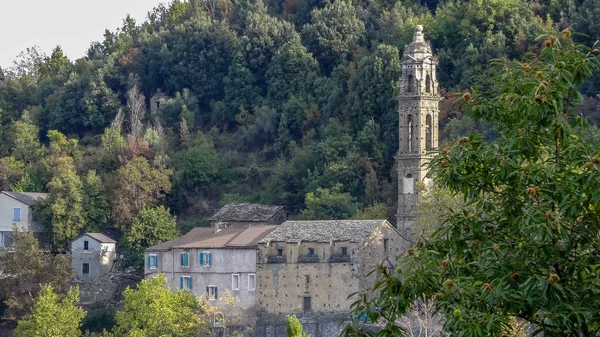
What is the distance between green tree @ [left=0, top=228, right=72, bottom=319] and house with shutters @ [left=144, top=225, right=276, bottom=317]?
13.7 feet

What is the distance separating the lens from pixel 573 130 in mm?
17906

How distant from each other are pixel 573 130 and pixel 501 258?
1806mm

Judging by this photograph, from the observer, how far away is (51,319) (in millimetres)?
65750

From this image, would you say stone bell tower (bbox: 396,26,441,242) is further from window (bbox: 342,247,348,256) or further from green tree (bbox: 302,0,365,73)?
green tree (bbox: 302,0,365,73)

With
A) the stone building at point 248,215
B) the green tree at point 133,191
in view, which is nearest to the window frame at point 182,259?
the stone building at point 248,215

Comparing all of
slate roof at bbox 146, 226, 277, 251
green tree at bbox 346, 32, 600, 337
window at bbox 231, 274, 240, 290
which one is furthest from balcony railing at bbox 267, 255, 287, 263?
green tree at bbox 346, 32, 600, 337

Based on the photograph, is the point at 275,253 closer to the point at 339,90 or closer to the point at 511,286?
the point at 339,90

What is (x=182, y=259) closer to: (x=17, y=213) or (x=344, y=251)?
(x=344, y=251)

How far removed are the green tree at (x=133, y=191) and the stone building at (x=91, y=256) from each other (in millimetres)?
2404

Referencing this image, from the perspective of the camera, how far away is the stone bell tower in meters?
66.2

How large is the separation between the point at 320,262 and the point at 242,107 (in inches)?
1094

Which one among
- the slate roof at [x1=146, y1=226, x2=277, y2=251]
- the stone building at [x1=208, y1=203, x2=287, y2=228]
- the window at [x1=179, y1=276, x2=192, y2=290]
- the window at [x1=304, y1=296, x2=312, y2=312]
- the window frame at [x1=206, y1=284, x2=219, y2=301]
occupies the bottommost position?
the window at [x1=304, y1=296, x2=312, y2=312]

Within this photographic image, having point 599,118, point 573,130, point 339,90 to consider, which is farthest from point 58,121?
point 573,130

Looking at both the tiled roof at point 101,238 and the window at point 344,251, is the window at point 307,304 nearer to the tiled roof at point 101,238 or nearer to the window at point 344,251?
the window at point 344,251
